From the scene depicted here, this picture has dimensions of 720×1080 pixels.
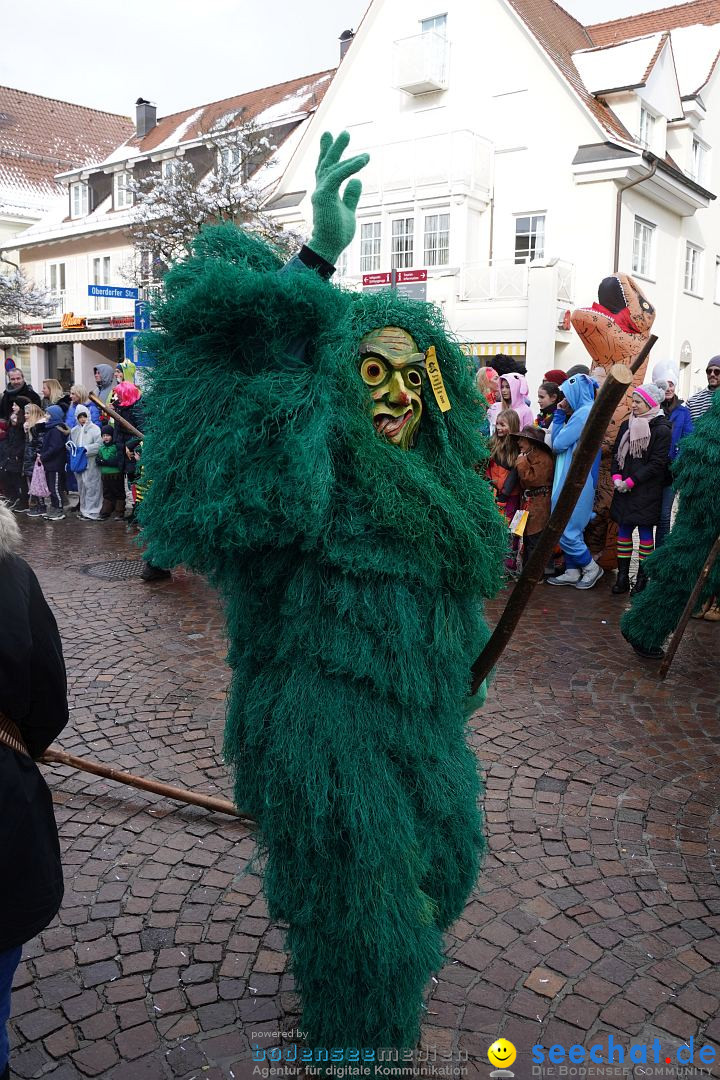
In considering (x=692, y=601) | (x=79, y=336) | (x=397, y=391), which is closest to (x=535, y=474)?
(x=692, y=601)

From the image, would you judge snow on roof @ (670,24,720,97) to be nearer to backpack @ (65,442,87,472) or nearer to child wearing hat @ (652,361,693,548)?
child wearing hat @ (652,361,693,548)

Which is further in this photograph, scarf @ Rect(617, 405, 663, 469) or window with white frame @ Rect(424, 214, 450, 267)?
window with white frame @ Rect(424, 214, 450, 267)

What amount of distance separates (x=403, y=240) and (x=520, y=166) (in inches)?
127

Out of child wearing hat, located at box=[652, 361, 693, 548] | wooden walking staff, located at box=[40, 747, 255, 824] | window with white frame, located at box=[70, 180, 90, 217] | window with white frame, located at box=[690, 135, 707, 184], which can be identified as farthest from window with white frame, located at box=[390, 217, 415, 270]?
wooden walking staff, located at box=[40, 747, 255, 824]

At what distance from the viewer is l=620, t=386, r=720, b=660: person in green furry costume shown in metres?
5.14

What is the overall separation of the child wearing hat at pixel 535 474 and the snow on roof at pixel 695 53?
1926 centimetres

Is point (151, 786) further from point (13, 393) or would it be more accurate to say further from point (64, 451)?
point (13, 393)

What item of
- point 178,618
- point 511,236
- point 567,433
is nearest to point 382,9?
point 511,236

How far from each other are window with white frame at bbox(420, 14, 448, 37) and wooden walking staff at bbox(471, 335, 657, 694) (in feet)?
72.0

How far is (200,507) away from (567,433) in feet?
20.2

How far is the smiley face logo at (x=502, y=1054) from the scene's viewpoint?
7.74 ft

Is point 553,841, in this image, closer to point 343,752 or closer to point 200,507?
point 343,752

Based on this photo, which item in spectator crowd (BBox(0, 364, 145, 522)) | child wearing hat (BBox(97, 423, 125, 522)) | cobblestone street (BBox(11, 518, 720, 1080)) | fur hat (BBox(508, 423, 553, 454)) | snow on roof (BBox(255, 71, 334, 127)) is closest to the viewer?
cobblestone street (BBox(11, 518, 720, 1080))

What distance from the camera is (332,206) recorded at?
6.94 feet
